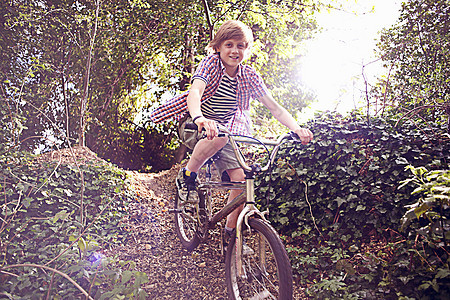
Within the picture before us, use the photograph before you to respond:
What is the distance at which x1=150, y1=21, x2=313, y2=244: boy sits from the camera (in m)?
2.29

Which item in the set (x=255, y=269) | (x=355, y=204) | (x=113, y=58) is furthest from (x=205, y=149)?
(x=113, y=58)

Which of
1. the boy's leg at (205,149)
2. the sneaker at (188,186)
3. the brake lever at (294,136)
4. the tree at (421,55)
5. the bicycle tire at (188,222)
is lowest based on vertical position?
the bicycle tire at (188,222)

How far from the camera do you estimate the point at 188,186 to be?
2.84m

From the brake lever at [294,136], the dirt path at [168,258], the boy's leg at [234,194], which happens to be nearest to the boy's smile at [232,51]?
the brake lever at [294,136]

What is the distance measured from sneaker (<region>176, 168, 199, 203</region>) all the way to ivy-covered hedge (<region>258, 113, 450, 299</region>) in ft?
2.17

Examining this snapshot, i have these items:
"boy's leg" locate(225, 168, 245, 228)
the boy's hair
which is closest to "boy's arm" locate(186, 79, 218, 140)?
the boy's hair

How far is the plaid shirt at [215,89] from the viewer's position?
2.34 m

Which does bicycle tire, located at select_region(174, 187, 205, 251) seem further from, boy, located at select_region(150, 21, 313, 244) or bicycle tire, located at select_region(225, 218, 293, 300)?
bicycle tire, located at select_region(225, 218, 293, 300)

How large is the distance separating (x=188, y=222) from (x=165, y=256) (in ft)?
1.34

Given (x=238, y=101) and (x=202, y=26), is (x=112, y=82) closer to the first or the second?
(x=202, y=26)

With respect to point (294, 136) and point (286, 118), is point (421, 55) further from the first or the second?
point (294, 136)

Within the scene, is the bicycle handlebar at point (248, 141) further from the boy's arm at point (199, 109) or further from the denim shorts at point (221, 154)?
the denim shorts at point (221, 154)

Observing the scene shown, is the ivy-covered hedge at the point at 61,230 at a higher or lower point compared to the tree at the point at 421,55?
lower

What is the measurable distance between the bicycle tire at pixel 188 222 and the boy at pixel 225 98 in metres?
0.38
